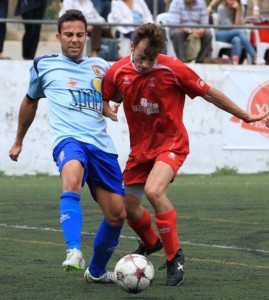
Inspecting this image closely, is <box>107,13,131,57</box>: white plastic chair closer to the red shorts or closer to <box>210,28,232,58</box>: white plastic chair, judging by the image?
<box>210,28,232,58</box>: white plastic chair

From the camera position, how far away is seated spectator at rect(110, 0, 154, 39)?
18.5 metres

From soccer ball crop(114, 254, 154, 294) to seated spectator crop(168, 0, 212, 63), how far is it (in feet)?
37.1

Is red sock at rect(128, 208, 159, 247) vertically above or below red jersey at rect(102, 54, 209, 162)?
below

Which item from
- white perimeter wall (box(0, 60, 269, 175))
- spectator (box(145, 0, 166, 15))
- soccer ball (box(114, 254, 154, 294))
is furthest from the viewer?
spectator (box(145, 0, 166, 15))

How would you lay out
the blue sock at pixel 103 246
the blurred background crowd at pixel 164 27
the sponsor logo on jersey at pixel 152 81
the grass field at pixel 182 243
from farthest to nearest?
the blurred background crowd at pixel 164 27, the sponsor logo on jersey at pixel 152 81, the blue sock at pixel 103 246, the grass field at pixel 182 243

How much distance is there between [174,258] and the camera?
7918 millimetres

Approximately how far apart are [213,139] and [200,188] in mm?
2501

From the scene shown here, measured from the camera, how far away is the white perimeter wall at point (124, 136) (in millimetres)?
18031

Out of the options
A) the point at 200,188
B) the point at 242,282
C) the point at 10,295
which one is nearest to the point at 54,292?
the point at 10,295

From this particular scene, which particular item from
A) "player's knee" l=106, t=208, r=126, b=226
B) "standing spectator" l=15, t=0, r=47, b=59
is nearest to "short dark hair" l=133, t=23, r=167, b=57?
"player's knee" l=106, t=208, r=126, b=226

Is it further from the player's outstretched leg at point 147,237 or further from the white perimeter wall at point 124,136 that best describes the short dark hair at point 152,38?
the white perimeter wall at point 124,136

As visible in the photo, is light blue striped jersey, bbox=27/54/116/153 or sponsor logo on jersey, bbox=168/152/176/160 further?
sponsor logo on jersey, bbox=168/152/176/160

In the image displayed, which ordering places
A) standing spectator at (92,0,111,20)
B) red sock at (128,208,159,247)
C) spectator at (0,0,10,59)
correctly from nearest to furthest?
red sock at (128,208,159,247) → spectator at (0,0,10,59) → standing spectator at (92,0,111,20)

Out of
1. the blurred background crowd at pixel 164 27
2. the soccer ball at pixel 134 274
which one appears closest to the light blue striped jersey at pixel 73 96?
the soccer ball at pixel 134 274
